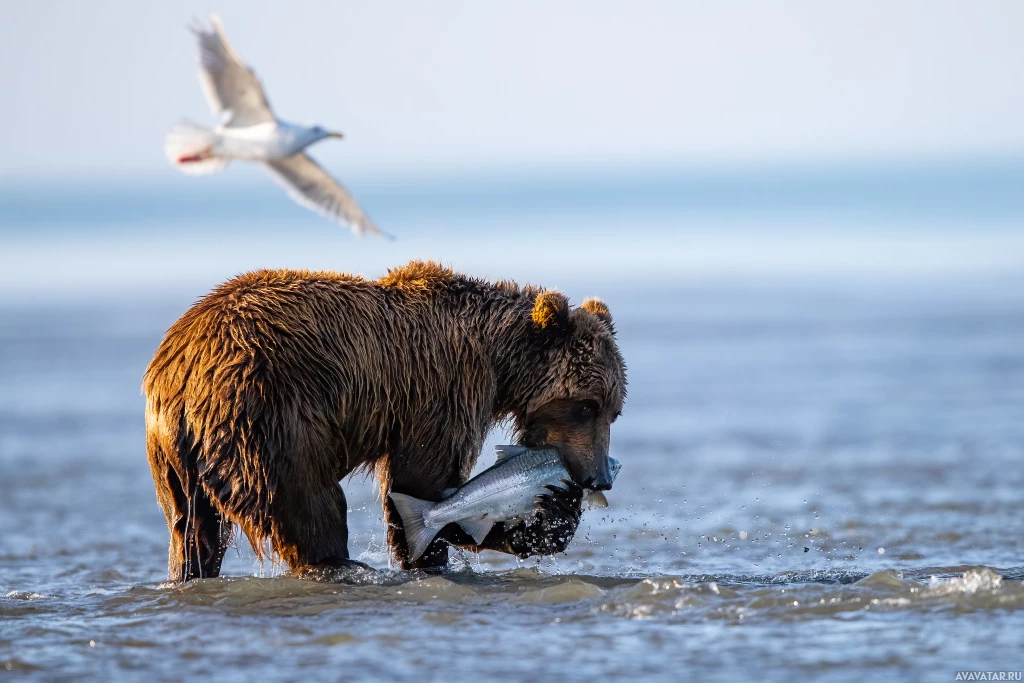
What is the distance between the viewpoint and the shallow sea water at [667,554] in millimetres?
5562

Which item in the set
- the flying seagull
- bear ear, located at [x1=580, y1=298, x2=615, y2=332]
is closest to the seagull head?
the flying seagull

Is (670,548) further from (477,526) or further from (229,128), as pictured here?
(229,128)

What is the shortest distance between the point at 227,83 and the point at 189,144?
0.36 m

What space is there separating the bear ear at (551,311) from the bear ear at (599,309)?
0.32 metres

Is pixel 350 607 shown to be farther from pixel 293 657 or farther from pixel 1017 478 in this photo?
pixel 1017 478

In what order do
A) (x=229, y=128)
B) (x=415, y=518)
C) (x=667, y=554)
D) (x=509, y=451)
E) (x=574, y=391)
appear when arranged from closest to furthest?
(x=229, y=128), (x=415, y=518), (x=509, y=451), (x=574, y=391), (x=667, y=554)

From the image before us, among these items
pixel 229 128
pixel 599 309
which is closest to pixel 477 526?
pixel 599 309

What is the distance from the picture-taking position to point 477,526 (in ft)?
22.7

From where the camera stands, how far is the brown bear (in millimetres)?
6145

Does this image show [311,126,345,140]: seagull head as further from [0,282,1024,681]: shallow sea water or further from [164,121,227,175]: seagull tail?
[0,282,1024,681]: shallow sea water

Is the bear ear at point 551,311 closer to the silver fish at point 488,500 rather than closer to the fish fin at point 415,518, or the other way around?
the silver fish at point 488,500

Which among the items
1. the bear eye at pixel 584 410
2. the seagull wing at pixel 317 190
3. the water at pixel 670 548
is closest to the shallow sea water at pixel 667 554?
the water at pixel 670 548

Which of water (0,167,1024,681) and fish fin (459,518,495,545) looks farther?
fish fin (459,518,495,545)

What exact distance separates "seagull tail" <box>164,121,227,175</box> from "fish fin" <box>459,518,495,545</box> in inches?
83.9
